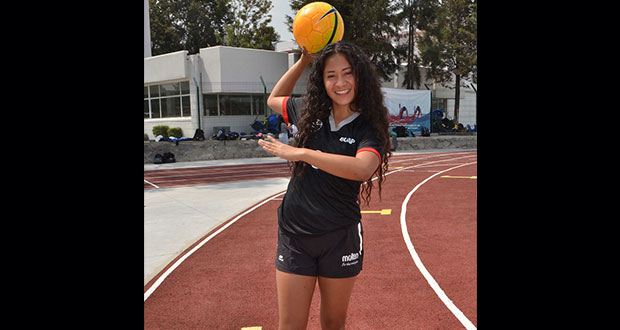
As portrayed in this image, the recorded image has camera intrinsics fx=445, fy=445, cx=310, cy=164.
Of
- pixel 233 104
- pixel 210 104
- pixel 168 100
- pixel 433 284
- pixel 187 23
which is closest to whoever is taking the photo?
pixel 433 284

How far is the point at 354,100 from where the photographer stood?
2.29m

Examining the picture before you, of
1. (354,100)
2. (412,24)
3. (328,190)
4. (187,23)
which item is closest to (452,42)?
(412,24)

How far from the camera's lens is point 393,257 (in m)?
5.70

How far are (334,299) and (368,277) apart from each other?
2.83 meters

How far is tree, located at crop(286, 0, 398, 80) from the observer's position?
26234mm

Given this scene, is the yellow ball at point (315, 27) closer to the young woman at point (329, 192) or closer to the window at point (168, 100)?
the young woman at point (329, 192)

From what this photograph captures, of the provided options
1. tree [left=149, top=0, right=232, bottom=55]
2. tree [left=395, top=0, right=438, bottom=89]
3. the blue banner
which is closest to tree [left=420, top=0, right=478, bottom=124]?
tree [left=395, top=0, right=438, bottom=89]

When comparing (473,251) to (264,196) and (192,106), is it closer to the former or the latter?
(264,196)

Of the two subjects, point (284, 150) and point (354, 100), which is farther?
point (354, 100)

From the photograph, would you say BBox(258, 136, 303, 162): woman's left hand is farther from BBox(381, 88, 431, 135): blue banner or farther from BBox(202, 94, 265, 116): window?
BBox(381, 88, 431, 135): blue banner

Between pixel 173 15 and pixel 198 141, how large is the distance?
24.7 m

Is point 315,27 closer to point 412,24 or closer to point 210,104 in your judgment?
point 210,104

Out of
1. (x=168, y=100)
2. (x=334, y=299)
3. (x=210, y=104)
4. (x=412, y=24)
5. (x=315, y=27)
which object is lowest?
(x=334, y=299)

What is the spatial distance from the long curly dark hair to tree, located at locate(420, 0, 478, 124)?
31.5 meters
